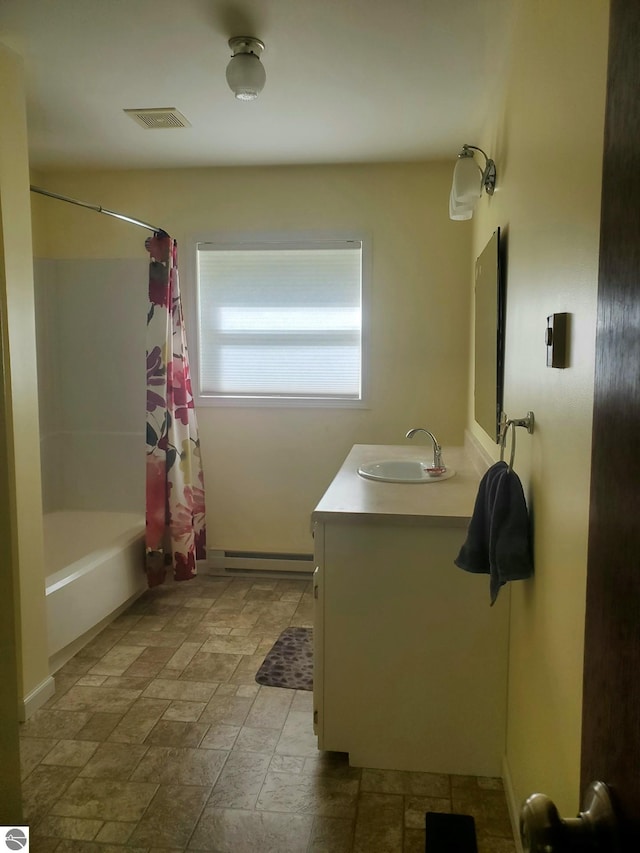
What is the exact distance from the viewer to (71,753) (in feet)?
7.08

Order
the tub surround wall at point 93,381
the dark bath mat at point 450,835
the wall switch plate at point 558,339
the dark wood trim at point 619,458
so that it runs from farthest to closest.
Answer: the tub surround wall at point 93,381 → the wall switch plate at point 558,339 → the dark bath mat at point 450,835 → the dark wood trim at point 619,458

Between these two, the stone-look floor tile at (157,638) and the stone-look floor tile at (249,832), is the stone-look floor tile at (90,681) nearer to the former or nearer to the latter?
the stone-look floor tile at (157,638)

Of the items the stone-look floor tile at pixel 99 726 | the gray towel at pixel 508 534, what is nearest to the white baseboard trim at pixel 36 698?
the stone-look floor tile at pixel 99 726

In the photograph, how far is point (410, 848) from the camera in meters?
1.74

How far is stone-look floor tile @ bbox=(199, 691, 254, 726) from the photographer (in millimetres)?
2346

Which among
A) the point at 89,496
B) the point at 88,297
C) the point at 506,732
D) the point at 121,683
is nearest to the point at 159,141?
the point at 88,297

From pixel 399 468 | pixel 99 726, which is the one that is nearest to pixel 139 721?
pixel 99 726

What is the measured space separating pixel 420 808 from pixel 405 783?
0.12 m

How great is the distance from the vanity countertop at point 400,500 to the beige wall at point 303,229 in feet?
3.02

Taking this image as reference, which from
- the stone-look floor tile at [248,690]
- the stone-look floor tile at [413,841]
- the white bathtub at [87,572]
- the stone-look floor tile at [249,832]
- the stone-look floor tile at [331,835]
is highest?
the white bathtub at [87,572]

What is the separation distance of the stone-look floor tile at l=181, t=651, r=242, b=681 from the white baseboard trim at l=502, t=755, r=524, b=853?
3.86ft

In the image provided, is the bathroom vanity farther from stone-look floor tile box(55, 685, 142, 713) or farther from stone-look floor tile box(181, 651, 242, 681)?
stone-look floor tile box(55, 685, 142, 713)

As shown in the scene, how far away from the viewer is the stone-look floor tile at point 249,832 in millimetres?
1732

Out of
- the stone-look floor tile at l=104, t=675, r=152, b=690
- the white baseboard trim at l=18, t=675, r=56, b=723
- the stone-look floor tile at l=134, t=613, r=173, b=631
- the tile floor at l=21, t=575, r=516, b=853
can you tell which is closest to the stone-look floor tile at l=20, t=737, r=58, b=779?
the tile floor at l=21, t=575, r=516, b=853
